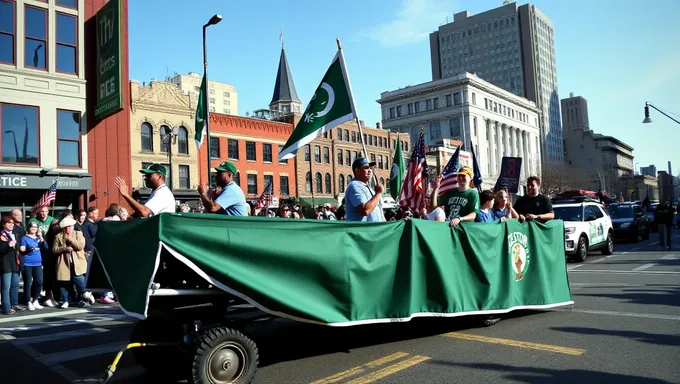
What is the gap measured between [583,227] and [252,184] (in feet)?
112

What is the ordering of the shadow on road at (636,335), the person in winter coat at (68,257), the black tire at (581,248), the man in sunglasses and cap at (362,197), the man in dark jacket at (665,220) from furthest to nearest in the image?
the man in dark jacket at (665,220)
the black tire at (581,248)
the person in winter coat at (68,257)
the man in sunglasses and cap at (362,197)
the shadow on road at (636,335)

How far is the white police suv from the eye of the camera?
14.8 metres

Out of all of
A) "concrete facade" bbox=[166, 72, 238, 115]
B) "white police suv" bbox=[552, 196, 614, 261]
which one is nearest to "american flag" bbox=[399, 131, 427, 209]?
"white police suv" bbox=[552, 196, 614, 261]

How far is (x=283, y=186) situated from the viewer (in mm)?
49250

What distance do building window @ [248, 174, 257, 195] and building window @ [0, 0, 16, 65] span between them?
2600 cm

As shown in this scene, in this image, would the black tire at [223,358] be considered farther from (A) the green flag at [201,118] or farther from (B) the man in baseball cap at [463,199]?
(A) the green flag at [201,118]

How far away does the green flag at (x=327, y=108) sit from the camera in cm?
761

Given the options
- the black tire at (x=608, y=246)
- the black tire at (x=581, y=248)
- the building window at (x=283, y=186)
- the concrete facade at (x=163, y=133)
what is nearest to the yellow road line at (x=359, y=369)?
the black tire at (x=581, y=248)

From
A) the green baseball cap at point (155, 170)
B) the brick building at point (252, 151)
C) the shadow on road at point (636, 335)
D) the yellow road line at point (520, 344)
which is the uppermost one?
the brick building at point (252, 151)

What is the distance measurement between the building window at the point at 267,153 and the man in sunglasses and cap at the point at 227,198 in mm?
41971

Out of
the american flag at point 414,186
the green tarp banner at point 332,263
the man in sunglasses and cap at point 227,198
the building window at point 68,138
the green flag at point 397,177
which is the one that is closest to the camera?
the green tarp banner at point 332,263

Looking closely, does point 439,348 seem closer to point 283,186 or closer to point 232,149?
point 232,149

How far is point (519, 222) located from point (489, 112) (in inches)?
4022

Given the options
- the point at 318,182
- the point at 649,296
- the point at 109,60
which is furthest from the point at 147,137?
the point at 649,296
